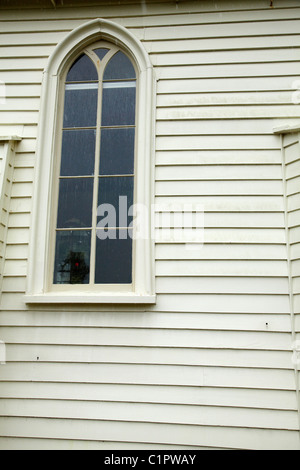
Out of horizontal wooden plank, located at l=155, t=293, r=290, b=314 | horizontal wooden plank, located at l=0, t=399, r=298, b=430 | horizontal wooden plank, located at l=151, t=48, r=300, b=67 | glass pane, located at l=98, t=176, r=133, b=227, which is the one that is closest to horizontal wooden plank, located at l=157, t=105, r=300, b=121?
horizontal wooden plank, located at l=151, t=48, r=300, b=67

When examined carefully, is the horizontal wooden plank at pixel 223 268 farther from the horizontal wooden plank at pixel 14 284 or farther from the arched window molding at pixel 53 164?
the horizontal wooden plank at pixel 14 284

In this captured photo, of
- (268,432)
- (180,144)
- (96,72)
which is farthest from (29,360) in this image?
(96,72)

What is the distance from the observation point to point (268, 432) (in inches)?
113

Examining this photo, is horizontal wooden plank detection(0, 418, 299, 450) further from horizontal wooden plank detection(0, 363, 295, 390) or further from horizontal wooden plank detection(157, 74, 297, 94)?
horizontal wooden plank detection(157, 74, 297, 94)

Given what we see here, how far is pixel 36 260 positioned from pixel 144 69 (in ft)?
7.67

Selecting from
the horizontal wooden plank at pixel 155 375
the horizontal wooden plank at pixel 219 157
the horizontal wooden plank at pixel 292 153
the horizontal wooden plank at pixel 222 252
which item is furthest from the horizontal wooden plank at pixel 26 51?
the horizontal wooden plank at pixel 155 375

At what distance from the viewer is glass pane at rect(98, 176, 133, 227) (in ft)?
11.2

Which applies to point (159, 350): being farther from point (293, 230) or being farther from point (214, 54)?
point (214, 54)

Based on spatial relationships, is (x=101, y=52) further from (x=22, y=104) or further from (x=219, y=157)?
(x=219, y=157)

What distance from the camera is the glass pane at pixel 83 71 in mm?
3789

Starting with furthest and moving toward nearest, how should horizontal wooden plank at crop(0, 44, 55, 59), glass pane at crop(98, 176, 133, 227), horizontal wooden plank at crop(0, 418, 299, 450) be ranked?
1. horizontal wooden plank at crop(0, 44, 55, 59)
2. glass pane at crop(98, 176, 133, 227)
3. horizontal wooden plank at crop(0, 418, 299, 450)

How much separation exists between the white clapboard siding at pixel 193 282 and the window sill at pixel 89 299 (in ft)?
0.29

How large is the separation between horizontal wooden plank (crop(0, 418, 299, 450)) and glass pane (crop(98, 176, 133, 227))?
188 centimetres

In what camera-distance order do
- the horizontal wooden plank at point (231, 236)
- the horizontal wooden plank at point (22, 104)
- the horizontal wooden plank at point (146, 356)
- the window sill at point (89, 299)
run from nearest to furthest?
the horizontal wooden plank at point (146, 356) → the window sill at point (89, 299) → the horizontal wooden plank at point (231, 236) → the horizontal wooden plank at point (22, 104)
